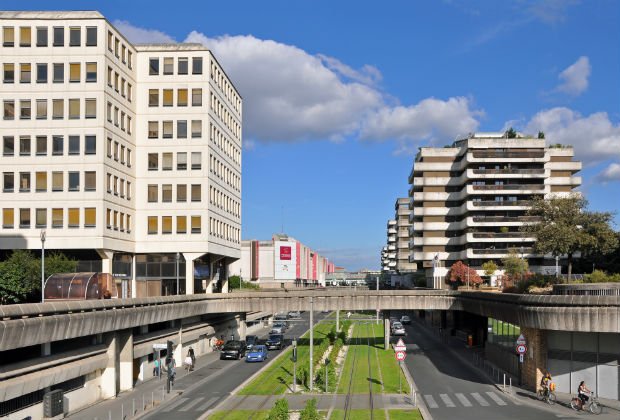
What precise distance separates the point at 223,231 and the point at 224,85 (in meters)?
16.1

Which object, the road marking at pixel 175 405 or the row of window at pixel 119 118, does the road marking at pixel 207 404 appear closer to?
the road marking at pixel 175 405

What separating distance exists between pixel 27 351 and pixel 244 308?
36.2 metres

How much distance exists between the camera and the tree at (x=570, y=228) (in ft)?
247

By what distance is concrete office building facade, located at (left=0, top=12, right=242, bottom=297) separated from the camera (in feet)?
189

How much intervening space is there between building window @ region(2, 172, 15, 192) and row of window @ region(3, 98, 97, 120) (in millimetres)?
4660

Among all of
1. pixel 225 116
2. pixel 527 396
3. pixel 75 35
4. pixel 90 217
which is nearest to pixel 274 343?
pixel 225 116

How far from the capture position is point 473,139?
114 meters

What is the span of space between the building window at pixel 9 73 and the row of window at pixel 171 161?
1436cm

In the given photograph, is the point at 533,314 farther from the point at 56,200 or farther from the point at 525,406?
the point at 56,200

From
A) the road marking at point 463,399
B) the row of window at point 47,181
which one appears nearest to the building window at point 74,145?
the row of window at point 47,181

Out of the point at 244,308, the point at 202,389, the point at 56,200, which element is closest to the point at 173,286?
the point at 244,308

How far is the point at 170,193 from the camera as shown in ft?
222

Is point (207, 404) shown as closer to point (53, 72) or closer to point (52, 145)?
point (52, 145)

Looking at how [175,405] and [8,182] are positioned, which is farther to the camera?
[8,182]
